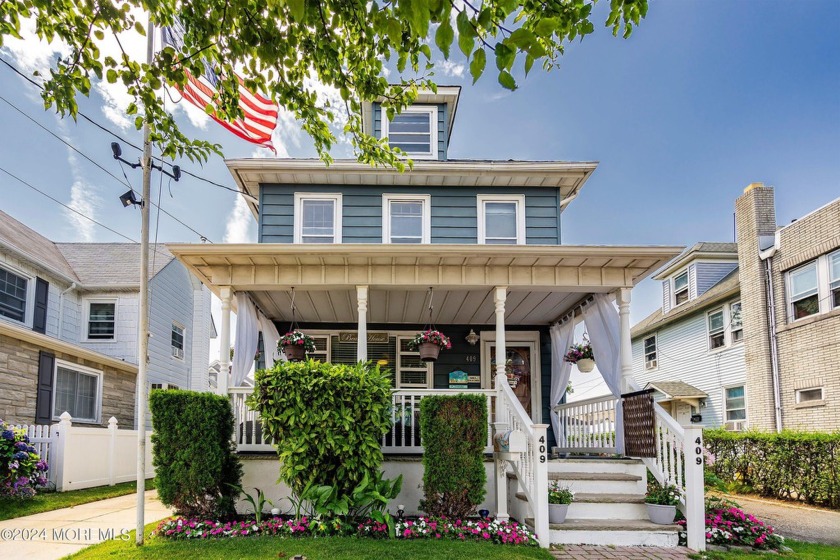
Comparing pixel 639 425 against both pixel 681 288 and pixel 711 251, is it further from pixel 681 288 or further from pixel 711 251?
pixel 681 288

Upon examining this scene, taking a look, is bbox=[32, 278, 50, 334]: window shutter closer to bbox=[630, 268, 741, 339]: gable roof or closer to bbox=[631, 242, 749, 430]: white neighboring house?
bbox=[631, 242, 749, 430]: white neighboring house

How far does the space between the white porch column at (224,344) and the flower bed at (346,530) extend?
2010mm

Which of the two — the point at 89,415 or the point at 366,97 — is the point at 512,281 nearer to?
the point at 366,97

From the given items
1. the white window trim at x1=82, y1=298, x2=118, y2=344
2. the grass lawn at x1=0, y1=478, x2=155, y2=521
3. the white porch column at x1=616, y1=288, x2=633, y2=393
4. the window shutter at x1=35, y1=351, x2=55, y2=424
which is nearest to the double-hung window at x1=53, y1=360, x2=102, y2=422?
the window shutter at x1=35, y1=351, x2=55, y2=424

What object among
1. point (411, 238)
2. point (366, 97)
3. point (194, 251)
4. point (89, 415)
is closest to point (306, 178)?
point (411, 238)

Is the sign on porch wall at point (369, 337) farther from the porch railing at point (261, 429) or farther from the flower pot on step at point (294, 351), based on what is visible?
the porch railing at point (261, 429)

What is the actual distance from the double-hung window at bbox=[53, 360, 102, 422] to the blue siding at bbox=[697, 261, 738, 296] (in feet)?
58.0

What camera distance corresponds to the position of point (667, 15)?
543 inches

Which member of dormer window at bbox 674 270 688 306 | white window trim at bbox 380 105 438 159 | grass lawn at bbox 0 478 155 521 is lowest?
grass lawn at bbox 0 478 155 521

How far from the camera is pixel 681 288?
1962cm

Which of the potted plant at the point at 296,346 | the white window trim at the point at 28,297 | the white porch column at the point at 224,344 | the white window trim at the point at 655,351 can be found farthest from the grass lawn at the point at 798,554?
the white window trim at the point at 655,351

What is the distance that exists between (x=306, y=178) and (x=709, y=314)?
13370 mm

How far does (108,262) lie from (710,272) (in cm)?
1853

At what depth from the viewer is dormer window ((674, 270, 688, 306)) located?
1941 cm
